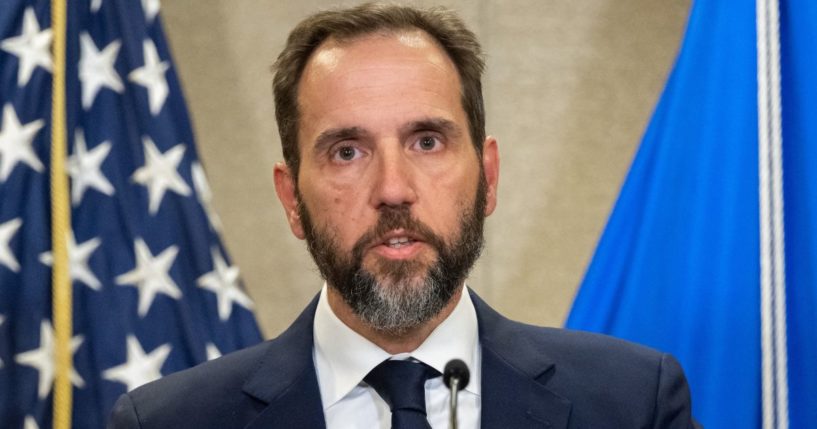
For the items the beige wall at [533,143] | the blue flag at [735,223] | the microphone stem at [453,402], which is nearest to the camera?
the microphone stem at [453,402]

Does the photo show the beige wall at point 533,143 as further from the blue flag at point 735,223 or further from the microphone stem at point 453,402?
the microphone stem at point 453,402

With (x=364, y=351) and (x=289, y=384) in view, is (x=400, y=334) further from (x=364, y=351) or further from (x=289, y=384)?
(x=289, y=384)

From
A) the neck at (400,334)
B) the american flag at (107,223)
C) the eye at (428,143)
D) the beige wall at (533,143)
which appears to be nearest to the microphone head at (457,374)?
the neck at (400,334)

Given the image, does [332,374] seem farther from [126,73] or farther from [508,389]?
[126,73]

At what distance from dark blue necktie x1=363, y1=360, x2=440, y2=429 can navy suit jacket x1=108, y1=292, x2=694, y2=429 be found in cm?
12

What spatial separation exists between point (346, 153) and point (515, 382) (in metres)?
0.52

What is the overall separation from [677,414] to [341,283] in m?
0.68

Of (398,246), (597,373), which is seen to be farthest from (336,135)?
(597,373)

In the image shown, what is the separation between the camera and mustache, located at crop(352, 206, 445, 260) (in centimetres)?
180

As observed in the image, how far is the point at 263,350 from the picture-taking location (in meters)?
2.10

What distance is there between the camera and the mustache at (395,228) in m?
1.80

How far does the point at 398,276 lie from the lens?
1850mm

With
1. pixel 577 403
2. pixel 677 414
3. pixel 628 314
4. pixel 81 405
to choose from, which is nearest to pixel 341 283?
pixel 577 403

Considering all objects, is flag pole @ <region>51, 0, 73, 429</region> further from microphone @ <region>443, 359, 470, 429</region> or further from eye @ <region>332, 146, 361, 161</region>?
microphone @ <region>443, 359, 470, 429</region>
